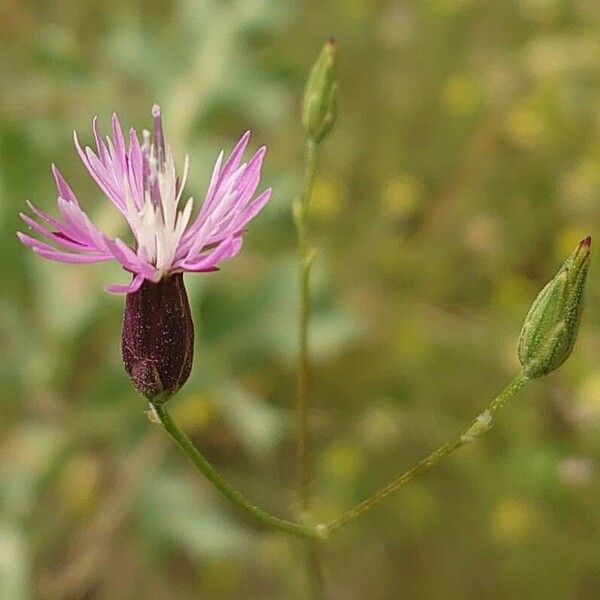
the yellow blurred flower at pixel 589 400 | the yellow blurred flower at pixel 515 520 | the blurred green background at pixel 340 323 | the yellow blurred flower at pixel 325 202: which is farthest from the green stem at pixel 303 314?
the yellow blurred flower at pixel 325 202

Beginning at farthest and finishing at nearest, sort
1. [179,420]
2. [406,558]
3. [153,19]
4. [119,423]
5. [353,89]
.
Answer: [153,19]
[353,89]
[406,558]
[179,420]
[119,423]

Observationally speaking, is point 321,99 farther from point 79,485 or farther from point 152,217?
point 79,485

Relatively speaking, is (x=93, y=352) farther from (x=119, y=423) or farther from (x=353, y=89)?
(x=353, y=89)

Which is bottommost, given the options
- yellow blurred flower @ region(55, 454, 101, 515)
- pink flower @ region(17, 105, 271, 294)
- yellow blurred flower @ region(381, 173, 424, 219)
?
yellow blurred flower @ region(55, 454, 101, 515)

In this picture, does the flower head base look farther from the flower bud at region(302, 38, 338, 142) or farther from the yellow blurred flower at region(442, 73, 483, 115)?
the yellow blurred flower at region(442, 73, 483, 115)

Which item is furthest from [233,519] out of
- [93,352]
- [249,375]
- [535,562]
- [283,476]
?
[535,562]

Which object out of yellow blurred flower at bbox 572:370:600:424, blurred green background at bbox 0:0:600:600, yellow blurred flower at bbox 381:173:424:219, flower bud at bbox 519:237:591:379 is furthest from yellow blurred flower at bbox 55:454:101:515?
flower bud at bbox 519:237:591:379

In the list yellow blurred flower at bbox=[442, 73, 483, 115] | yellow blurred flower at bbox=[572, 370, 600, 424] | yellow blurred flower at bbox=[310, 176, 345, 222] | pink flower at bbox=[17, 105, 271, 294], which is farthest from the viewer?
yellow blurred flower at bbox=[442, 73, 483, 115]
